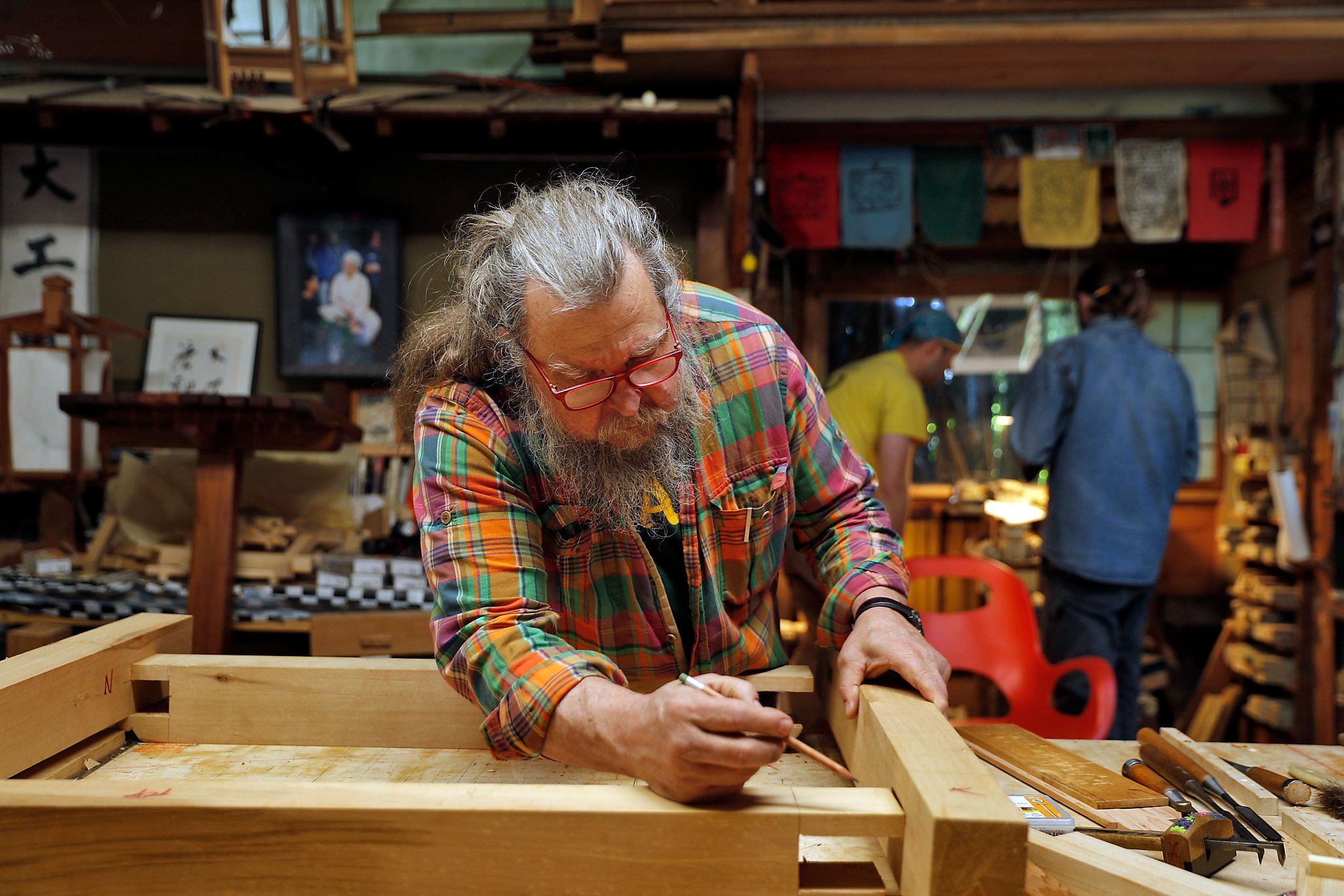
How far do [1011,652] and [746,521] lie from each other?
5.65 feet

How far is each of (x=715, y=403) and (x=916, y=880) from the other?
0.96 meters

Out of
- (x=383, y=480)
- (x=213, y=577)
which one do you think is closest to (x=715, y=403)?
(x=213, y=577)

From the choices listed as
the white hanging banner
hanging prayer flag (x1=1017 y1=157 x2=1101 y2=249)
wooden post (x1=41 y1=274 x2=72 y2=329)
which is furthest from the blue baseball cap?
the white hanging banner

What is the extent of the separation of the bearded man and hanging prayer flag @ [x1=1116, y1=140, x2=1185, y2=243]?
359 cm

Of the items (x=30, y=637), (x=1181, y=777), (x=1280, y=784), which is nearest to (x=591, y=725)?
(x=1181, y=777)

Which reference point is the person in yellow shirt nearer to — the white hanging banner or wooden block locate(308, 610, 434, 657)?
wooden block locate(308, 610, 434, 657)

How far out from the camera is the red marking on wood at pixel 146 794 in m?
1.05

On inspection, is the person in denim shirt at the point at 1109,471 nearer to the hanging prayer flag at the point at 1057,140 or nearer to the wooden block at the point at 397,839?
the hanging prayer flag at the point at 1057,140

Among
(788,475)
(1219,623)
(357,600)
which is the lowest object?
(1219,623)

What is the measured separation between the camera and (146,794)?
3.49ft

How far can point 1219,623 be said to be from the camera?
19.4 ft

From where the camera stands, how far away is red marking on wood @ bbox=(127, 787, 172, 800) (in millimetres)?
1050

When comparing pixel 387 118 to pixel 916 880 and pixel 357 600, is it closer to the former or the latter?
pixel 357 600

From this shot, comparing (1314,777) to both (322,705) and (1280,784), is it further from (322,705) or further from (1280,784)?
(322,705)
